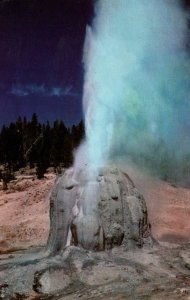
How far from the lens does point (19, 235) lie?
32406 mm

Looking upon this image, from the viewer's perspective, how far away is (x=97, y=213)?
18.3m

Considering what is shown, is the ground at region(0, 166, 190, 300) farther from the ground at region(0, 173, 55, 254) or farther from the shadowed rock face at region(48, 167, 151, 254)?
the ground at region(0, 173, 55, 254)

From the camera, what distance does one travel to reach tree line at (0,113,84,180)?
2352 inches

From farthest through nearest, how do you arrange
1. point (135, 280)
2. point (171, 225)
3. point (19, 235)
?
point (171, 225) → point (19, 235) → point (135, 280)

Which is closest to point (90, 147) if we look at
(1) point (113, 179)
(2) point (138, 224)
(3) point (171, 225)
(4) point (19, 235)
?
(1) point (113, 179)

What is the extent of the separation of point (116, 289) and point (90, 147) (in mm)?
7644

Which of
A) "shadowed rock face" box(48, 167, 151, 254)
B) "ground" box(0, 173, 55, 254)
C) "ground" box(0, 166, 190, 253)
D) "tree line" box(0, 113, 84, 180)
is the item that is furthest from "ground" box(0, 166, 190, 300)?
A: "tree line" box(0, 113, 84, 180)

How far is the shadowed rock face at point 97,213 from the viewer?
58.7 ft

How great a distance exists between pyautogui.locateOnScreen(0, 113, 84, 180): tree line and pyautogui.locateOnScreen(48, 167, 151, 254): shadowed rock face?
3360cm

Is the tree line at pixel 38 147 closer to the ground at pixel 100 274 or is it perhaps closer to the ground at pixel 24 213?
the ground at pixel 24 213

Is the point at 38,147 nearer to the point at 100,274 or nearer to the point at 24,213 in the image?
the point at 24,213

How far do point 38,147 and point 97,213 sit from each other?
47.1 metres

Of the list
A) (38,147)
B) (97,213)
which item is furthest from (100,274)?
(38,147)

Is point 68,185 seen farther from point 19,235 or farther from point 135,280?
point 19,235
